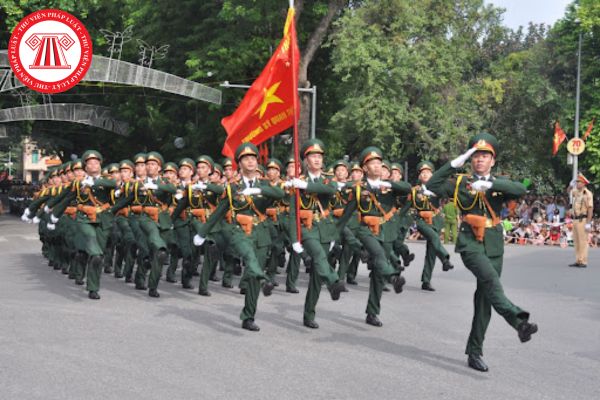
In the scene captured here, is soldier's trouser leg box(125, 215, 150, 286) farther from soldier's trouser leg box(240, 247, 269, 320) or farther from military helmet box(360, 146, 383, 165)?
military helmet box(360, 146, 383, 165)

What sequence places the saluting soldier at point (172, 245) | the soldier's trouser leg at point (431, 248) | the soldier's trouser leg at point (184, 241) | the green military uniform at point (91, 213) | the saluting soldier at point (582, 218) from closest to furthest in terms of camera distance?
the green military uniform at point (91, 213), the soldier's trouser leg at point (431, 248), the saluting soldier at point (172, 245), the soldier's trouser leg at point (184, 241), the saluting soldier at point (582, 218)

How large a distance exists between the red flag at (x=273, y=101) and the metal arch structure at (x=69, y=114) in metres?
16.9

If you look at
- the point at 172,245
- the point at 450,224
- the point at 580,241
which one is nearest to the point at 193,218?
the point at 172,245

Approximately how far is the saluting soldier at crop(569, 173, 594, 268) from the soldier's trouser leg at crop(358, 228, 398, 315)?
346 inches

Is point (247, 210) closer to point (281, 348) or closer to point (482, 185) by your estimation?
point (281, 348)

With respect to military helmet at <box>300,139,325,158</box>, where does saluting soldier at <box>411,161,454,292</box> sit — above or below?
below

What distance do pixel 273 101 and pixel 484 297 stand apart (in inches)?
218

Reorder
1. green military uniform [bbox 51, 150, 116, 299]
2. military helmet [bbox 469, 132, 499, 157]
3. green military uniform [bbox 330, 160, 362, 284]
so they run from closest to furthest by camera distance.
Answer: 1. military helmet [bbox 469, 132, 499, 157]
2. green military uniform [bbox 51, 150, 116, 299]
3. green military uniform [bbox 330, 160, 362, 284]

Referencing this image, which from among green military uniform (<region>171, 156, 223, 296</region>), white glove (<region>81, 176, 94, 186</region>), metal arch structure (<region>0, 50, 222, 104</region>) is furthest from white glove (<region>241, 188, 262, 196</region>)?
metal arch structure (<region>0, 50, 222, 104</region>)

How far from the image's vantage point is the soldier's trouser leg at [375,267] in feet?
30.8

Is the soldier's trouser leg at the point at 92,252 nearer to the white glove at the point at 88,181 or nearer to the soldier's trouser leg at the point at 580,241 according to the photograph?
the white glove at the point at 88,181

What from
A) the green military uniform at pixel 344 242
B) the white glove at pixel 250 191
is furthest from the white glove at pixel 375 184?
the green military uniform at pixel 344 242

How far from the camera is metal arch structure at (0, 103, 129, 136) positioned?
1212 inches

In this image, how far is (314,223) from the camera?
365 inches
